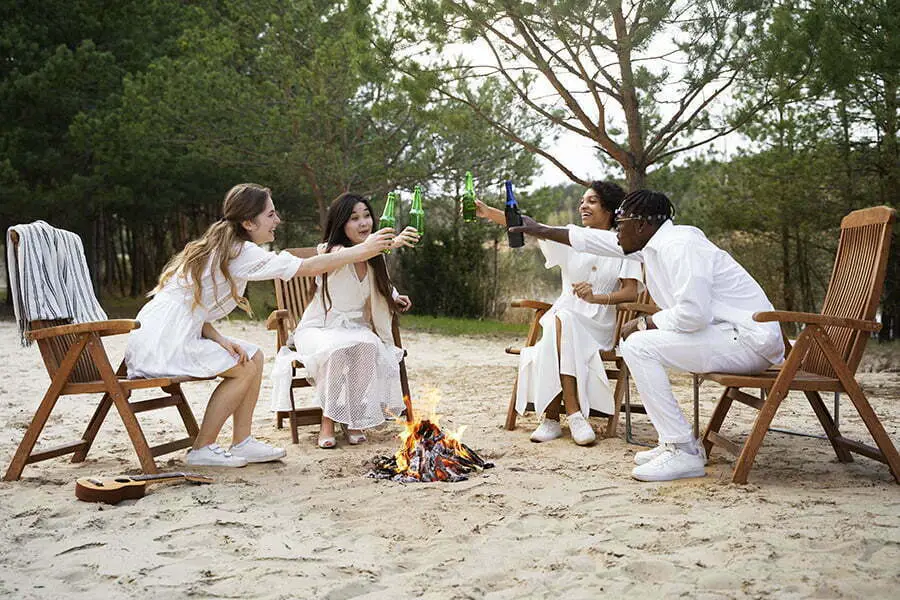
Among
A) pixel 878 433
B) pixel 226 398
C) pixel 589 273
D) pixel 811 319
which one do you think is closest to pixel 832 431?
pixel 878 433

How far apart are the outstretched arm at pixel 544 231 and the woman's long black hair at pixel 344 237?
0.89 meters

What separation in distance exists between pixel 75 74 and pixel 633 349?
40.3 feet

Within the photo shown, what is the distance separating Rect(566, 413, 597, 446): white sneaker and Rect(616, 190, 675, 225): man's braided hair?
3.81 ft

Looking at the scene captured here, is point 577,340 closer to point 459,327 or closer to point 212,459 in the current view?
point 212,459

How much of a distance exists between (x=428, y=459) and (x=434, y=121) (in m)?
5.24

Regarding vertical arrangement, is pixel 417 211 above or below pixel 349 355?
above

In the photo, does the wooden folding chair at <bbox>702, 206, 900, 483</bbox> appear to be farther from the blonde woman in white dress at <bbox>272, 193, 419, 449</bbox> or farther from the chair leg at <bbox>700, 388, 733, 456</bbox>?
the blonde woman in white dress at <bbox>272, 193, 419, 449</bbox>

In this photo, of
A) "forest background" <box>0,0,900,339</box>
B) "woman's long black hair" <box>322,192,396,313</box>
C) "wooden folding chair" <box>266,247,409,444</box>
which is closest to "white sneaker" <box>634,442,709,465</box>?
"wooden folding chair" <box>266,247,409,444</box>

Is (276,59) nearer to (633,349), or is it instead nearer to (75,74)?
(75,74)

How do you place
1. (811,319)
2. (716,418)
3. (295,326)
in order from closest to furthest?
(811,319) < (716,418) < (295,326)

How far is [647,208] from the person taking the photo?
4066 millimetres

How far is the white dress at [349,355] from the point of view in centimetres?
468

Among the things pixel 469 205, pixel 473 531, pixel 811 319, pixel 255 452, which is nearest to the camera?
pixel 473 531

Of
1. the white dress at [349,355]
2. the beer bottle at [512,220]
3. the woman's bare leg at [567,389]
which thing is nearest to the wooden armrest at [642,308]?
the woman's bare leg at [567,389]
